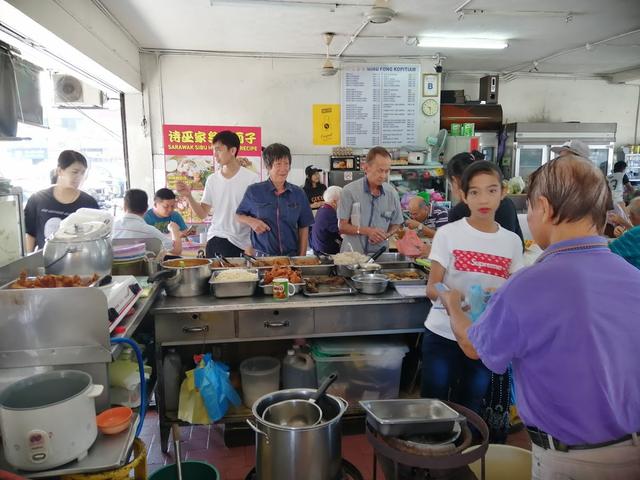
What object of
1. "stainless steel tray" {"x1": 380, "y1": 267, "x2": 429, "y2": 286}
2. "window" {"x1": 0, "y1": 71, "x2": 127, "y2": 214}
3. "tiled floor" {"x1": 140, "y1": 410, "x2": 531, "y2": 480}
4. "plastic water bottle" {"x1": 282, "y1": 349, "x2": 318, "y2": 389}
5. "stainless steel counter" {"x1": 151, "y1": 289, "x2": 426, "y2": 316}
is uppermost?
"window" {"x1": 0, "y1": 71, "x2": 127, "y2": 214}

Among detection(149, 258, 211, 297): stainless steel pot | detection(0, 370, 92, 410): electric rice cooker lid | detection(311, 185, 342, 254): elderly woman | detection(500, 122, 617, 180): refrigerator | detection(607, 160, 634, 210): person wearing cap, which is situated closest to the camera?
detection(0, 370, 92, 410): electric rice cooker lid

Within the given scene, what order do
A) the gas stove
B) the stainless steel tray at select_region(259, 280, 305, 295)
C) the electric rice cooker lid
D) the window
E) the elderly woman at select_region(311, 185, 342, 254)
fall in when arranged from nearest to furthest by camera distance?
1. the electric rice cooker lid
2. the gas stove
3. the stainless steel tray at select_region(259, 280, 305, 295)
4. the elderly woman at select_region(311, 185, 342, 254)
5. the window

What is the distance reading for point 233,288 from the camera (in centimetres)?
268

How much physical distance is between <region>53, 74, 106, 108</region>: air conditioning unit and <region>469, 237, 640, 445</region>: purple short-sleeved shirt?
5611 mm

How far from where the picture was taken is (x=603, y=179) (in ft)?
3.84

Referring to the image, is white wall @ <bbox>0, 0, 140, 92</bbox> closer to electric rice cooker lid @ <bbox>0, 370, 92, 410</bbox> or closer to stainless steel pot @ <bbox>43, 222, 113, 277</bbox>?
stainless steel pot @ <bbox>43, 222, 113, 277</bbox>

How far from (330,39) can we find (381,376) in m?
4.03

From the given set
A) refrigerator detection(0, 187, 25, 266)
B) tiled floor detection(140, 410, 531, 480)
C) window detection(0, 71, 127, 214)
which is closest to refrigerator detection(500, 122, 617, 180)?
tiled floor detection(140, 410, 531, 480)

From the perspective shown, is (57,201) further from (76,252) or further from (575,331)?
(575,331)

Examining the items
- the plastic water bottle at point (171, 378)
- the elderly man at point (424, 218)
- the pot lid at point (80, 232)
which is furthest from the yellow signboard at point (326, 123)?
the pot lid at point (80, 232)

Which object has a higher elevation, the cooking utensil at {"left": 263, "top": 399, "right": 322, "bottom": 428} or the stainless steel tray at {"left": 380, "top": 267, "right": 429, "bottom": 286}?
the stainless steel tray at {"left": 380, "top": 267, "right": 429, "bottom": 286}

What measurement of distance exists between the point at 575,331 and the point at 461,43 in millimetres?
5412

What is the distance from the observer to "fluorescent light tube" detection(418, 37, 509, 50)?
18.1 feet

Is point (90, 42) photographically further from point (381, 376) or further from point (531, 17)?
point (531, 17)
